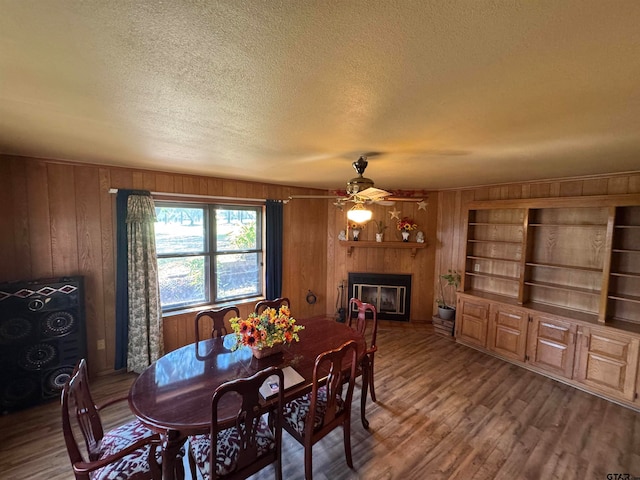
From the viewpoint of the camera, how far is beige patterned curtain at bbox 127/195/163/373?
10.9 ft

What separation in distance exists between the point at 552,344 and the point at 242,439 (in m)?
3.82

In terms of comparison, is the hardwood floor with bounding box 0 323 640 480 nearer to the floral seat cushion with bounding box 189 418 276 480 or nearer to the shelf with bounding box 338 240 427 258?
the floral seat cushion with bounding box 189 418 276 480

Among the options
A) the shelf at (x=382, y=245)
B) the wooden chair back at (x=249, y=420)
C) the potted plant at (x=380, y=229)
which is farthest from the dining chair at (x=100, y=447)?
the potted plant at (x=380, y=229)

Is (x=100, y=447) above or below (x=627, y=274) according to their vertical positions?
below

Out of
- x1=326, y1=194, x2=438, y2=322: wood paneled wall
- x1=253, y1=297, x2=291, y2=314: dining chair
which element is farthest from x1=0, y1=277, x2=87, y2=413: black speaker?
x1=326, y1=194, x2=438, y2=322: wood paneled wall

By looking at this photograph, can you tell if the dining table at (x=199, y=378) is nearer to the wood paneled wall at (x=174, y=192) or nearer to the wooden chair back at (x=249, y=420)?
the wooden chair back at (x=249, y=420)

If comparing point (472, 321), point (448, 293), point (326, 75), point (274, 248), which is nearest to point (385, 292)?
point (448, 293)

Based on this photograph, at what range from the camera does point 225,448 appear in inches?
68.1

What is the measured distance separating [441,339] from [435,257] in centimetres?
140

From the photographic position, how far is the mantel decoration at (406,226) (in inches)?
192

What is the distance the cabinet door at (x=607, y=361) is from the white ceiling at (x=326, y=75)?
202 centimetres

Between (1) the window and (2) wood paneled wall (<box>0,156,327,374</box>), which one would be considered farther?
(1) the window

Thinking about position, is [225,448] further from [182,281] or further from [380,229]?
[380,229]

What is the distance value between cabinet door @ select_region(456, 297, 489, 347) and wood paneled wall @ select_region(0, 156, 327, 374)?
405cm
